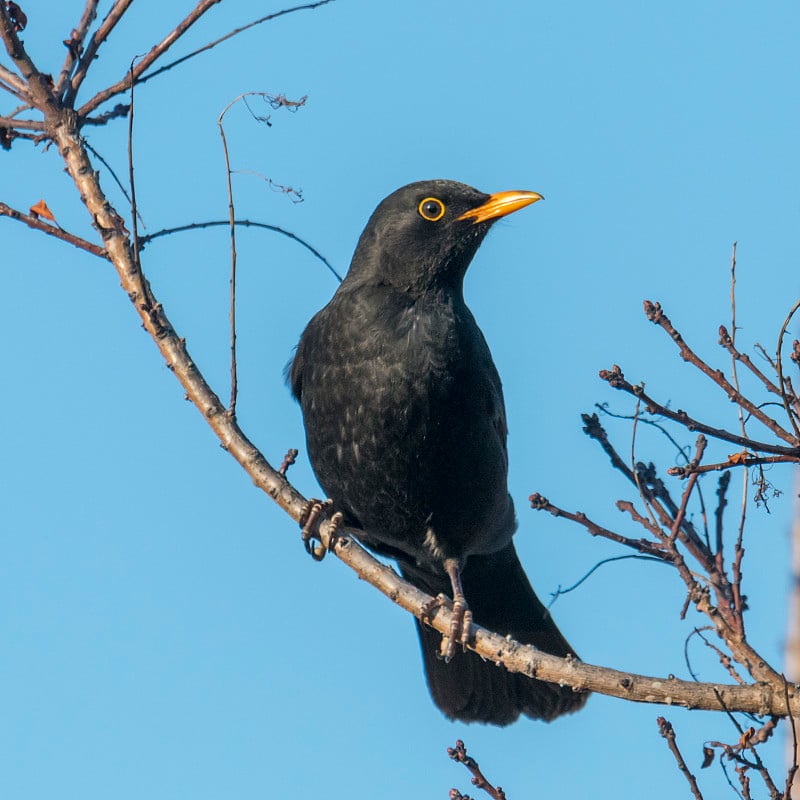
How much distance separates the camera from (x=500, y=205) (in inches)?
281

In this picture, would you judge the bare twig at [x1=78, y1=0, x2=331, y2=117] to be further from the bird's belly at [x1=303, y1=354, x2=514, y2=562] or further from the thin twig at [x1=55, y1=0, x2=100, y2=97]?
the bird's belly at [x1=303, y1=354, x2=514, y2=562]

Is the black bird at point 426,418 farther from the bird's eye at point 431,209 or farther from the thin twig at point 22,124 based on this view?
the thin twig at point 22,124

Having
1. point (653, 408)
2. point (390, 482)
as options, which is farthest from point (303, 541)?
point (653, 408)

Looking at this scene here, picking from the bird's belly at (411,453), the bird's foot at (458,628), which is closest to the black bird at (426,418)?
the bird's belly at (411,453)

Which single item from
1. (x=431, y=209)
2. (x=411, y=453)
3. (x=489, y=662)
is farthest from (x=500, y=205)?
(x=489, y=662)

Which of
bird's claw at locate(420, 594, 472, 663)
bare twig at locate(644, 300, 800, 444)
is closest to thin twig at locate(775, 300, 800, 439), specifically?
bare twig at locate(644, 300, 800, 444)

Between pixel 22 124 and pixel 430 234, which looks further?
pixel 430 234

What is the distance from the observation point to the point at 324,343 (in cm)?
681

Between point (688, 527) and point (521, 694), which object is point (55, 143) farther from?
point (521, 694)

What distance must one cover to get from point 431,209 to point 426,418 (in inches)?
57.5

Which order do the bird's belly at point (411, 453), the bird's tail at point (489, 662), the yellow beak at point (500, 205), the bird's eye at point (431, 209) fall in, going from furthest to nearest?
the bird's tail at point (489, 662) < the bird's eye at point (431, 209) < the yellow beak at point (500, 205) < the bird's belly at point (411, 453)

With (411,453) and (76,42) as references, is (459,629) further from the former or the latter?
(76,42)

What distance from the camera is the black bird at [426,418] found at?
21.5 ft

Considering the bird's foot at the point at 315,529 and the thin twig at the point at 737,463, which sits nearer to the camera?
the thin twig at the point at 737,463
